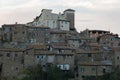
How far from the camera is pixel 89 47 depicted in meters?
61.6

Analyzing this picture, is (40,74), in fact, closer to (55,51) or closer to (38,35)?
(55,51)

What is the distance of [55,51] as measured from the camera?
182 feet

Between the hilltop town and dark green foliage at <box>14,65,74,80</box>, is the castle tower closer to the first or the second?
the hilltop town

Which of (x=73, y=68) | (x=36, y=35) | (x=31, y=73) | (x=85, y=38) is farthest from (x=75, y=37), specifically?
(x=31, y=73)

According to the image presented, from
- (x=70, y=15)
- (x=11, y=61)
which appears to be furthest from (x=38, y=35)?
(x=70, y=15)

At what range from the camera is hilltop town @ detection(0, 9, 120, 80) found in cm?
5386

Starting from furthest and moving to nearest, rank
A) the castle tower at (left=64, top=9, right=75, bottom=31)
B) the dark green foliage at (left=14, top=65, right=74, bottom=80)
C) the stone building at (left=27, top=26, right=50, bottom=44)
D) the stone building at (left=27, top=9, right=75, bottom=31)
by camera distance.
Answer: the castle tower at (left=64, top=9, right=75, bottom=31) → the stone building at (left=27, top=9, right=75, bottom=31) → the stone building at (left=27, top=26, right=50, bottom=44) → the dark green foliage at (left=14, top=65, right=74, bottom=80)

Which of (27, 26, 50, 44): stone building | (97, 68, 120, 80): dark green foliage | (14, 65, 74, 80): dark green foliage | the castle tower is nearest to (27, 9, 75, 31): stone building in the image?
the castle tower

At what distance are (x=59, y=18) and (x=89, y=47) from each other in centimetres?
1321

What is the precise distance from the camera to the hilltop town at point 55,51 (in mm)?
53862

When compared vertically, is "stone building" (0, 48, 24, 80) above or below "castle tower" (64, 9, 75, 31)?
below

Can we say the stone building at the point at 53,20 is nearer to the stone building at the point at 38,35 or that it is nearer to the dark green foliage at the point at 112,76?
the stone building at the point at 38,35

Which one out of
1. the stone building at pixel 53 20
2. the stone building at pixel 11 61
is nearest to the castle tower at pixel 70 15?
the stone building at pixel 53 20

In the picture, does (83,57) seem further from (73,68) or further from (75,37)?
(75,37)
